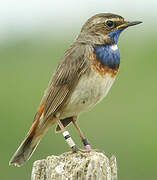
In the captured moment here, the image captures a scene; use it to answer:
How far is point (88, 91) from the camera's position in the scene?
33.4ft

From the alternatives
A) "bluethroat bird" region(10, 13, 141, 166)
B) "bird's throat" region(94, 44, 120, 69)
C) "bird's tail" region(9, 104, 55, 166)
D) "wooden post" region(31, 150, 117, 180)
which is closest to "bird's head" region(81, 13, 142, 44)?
"bluethroat bird" region(10, 13, 141, 166)

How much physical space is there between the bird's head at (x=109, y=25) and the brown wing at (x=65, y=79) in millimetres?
420

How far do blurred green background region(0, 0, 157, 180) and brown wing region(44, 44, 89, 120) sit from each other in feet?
7.60

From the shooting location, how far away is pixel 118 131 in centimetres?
1410

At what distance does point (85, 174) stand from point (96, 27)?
9.92 ft

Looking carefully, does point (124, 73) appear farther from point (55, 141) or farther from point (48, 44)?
point (55, 141)

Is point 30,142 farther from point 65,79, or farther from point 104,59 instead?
point 104,59

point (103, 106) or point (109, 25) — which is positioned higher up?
point (109, 25)

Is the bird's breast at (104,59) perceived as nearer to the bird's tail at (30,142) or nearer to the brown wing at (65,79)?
the brown wing at (65,79)

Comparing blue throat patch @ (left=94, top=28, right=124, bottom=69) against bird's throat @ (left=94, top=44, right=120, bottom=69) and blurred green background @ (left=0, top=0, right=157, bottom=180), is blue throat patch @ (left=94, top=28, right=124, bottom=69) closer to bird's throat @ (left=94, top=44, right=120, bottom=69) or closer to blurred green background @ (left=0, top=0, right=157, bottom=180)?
bird's throat @ (left=94, top=44, right=120, bottom=69)

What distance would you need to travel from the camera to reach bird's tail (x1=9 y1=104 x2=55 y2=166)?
381 inches

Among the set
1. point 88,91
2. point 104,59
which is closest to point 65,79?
point 88,91

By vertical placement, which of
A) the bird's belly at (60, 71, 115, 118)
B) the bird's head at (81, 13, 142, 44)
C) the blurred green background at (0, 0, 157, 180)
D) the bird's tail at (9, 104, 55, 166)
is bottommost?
the blurred green background at (0, 0, 157, 180)

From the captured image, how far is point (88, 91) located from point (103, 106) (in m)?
5.45
